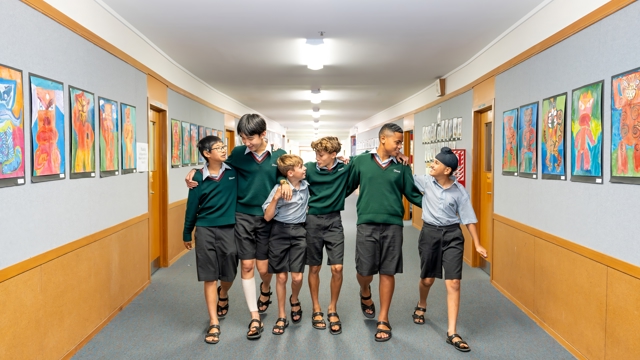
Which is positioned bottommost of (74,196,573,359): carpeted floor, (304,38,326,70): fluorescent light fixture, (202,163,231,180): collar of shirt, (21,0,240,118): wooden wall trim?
(74,196,573,359): carpeted floor

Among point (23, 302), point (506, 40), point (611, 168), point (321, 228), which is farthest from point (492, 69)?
point (23, 302)

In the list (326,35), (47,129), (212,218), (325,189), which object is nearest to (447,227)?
(325,189)

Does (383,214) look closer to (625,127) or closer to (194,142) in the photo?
(625,127)

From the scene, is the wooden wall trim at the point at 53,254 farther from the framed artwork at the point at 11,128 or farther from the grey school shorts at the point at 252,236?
the grey school shorts at the point at 252,236

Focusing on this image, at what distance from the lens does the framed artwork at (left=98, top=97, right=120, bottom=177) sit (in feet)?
12.9

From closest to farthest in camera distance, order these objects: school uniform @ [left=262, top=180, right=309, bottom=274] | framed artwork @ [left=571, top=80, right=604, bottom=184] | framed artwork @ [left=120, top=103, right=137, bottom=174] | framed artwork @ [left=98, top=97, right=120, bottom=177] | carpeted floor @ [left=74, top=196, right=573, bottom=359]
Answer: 1. framed artwork @ [left=571, top=80, right=604, bottom=184]
2. carpeted floor @ [left=74, top=196, right=573, bottom=359]
3. school uniform @ [left=262, top=180, right=309, bottom=274]
4. framed artwork @ [left=98, top=97, right=120, bottom=177]
5. framed artwork @ [left=120, top=103, right=137, bottom=174]

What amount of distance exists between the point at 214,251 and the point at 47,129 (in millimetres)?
1384

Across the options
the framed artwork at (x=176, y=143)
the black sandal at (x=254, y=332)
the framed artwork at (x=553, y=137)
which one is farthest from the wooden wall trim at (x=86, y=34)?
the framed artwork at (x=553, y=137)

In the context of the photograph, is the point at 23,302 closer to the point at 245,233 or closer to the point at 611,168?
the point at 245,233

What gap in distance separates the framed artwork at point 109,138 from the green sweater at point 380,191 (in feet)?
7.00

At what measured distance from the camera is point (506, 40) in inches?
195

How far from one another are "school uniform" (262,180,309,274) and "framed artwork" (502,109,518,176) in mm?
2297

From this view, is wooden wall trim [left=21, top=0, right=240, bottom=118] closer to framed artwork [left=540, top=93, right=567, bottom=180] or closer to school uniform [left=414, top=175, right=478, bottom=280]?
school uniform [left=414, top=175, right=478, bottom=280]

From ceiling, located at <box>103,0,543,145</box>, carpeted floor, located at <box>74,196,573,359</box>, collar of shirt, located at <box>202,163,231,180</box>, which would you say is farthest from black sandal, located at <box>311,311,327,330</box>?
ceiling, located at <box>103,0,543,145</box>
